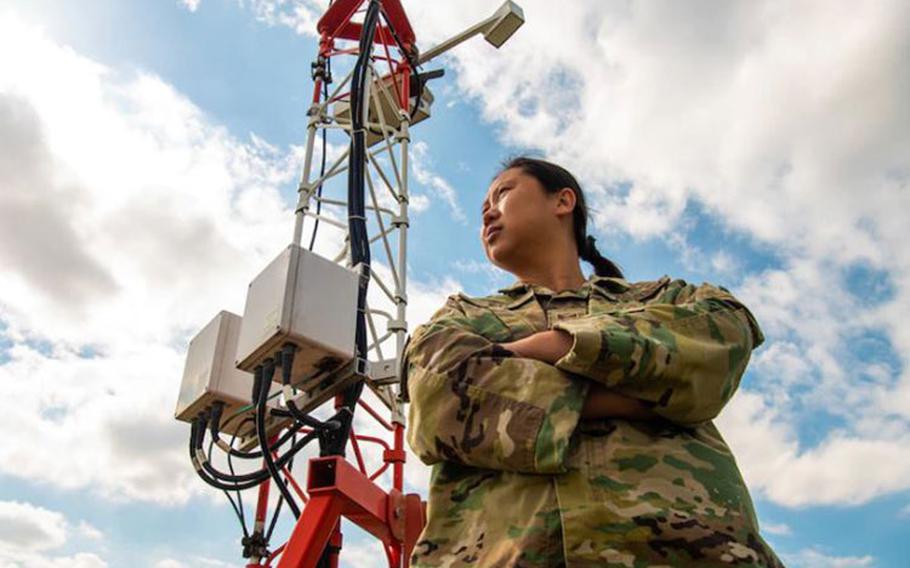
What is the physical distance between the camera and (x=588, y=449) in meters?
1.21

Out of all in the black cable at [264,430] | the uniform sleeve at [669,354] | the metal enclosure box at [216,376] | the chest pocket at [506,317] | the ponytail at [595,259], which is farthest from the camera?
the metal enclosure box at [216,376]

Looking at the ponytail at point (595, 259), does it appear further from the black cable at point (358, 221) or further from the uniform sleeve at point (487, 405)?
the black cable at point (358, 221)

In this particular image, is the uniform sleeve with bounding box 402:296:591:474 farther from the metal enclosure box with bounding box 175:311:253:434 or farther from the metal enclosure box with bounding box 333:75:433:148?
the metal enclosure box with bounding box 333:75:433:148

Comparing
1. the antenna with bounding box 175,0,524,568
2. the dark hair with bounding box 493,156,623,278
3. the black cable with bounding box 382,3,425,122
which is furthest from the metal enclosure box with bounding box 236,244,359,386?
the black cable with bounding box 382,3,425,122

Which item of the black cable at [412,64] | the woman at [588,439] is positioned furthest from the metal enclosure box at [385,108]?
the woman at [588,439]

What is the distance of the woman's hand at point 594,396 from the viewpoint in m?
1.25

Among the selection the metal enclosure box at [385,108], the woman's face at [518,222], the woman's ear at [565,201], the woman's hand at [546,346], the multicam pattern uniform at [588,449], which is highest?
the metal enclosure box at [385,108]

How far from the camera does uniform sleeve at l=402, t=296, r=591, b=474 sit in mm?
1169

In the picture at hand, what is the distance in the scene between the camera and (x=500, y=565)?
112 centimetres

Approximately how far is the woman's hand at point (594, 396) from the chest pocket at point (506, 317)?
163mm

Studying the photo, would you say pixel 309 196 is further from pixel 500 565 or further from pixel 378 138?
pixel 500 565

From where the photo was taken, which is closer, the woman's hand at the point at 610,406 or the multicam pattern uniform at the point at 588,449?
the multicam pattern uniform at the point at 588,449

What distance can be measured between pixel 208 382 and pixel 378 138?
8.55ft

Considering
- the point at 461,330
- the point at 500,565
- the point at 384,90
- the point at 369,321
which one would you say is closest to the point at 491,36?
the point at 384,90
